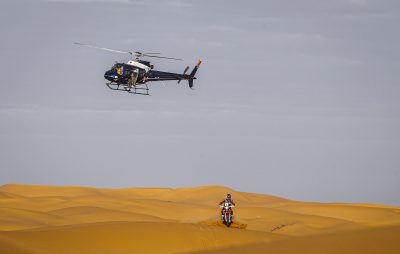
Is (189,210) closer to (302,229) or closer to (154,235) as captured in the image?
(302,229)

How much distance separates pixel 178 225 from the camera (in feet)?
97.8

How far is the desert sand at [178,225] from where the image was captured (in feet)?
88.4

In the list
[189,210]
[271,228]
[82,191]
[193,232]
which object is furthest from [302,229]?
[82,191]

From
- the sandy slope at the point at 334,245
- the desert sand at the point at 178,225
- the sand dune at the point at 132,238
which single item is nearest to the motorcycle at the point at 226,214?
the desert sand at the point at 178,225

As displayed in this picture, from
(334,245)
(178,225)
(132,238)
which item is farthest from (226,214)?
(334,245)

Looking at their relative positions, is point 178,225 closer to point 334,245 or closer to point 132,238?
point 132,238

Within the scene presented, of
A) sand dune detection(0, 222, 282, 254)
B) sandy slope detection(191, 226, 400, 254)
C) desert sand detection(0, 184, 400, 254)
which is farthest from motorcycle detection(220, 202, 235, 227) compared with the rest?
sandy slope detection(191, 226, 400, 254)

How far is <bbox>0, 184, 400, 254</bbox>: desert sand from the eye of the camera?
2695 centimetres

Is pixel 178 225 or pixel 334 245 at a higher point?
pixel 178 225

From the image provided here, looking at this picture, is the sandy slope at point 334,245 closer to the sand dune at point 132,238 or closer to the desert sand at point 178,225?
the desert sand at point 178,225

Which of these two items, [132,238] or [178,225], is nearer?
[132,238]

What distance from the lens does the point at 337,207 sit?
56.6m

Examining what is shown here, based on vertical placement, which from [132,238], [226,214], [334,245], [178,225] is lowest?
[132,238]

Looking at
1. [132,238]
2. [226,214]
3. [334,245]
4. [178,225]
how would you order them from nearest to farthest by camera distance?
[334,245], [132,238], [178,225], [226,214]
